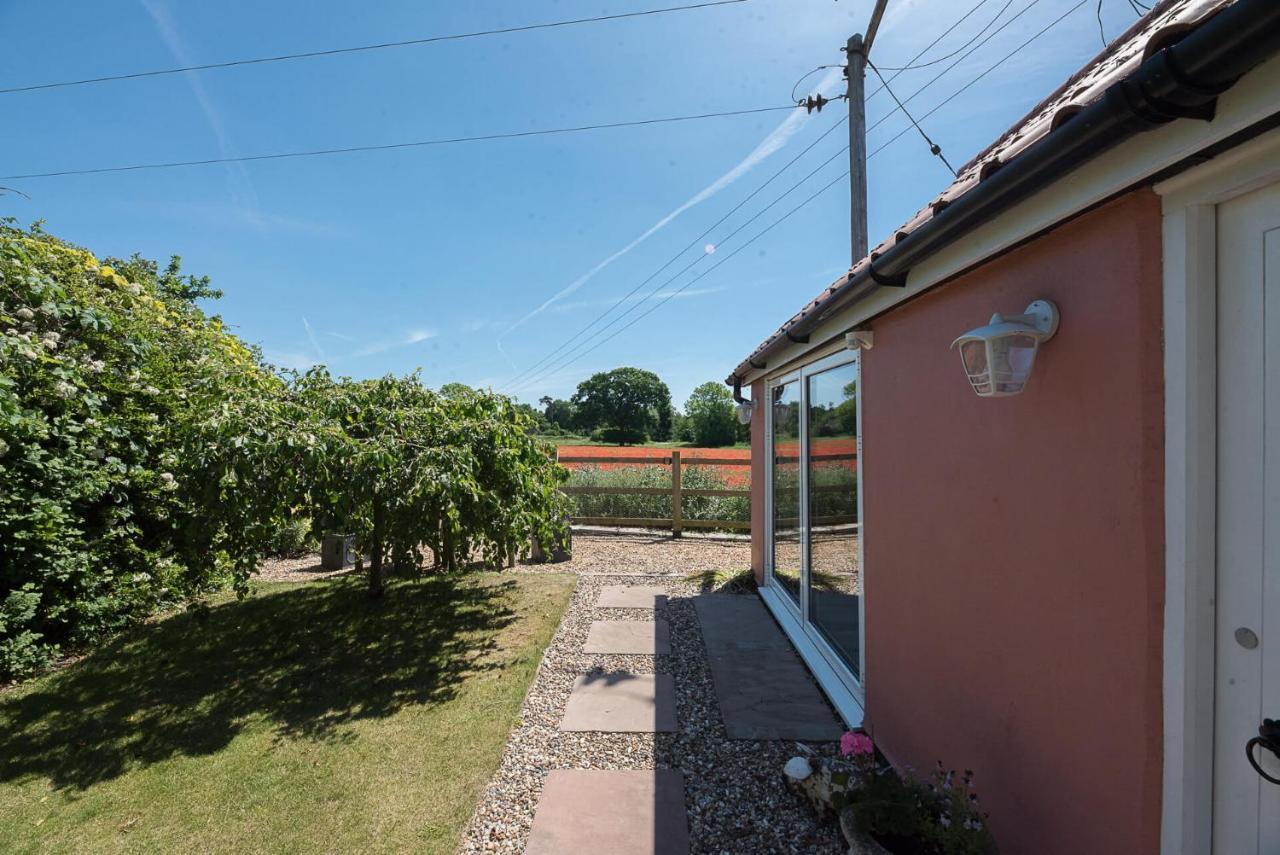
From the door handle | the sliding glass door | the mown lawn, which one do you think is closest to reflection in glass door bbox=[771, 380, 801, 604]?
the sliding glass door

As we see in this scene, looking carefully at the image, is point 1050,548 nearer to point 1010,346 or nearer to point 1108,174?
point 1010,346

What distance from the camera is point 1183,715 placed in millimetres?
1356

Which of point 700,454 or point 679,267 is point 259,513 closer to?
point 700,454

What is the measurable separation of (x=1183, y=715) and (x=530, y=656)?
4342 millimetres

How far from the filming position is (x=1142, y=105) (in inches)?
45.4

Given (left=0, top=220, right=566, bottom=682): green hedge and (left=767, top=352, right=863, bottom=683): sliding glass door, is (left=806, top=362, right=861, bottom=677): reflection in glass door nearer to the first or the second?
(left=767, top=352, right=863, bottom=683): sliding glass door

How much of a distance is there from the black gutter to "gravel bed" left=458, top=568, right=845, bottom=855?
275 cm

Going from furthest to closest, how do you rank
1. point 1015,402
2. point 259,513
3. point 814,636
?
point 814,636
point 259,513
point 1015,402

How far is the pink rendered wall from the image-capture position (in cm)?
146

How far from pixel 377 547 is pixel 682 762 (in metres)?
3.71

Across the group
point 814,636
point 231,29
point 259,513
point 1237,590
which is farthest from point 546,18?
point 1237,590

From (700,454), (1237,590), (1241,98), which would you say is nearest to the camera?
(1241,98)

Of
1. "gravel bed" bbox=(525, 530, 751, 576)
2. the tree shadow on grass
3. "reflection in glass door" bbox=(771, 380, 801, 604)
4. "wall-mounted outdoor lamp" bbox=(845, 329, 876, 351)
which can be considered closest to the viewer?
"wall-mounted outdoor lamp" bbox=(845, 329, 876, 351)

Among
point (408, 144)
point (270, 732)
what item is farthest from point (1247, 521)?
point (408, 144)
